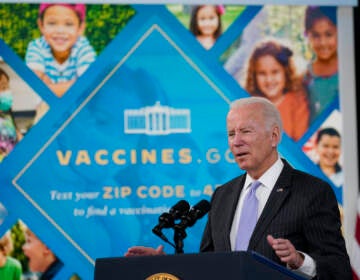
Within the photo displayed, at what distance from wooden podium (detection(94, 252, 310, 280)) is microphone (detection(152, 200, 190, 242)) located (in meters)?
0.27

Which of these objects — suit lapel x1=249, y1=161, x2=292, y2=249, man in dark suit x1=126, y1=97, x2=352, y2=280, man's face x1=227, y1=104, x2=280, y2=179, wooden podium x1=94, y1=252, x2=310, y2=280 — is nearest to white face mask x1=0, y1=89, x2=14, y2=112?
man in dark suit x1=126, y1=97, x2=352, y2=280

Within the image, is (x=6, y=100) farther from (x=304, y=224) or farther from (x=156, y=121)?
(x=304, y=224)

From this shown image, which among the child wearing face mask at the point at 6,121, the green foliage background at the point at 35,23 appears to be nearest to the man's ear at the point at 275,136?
the green foliage background at the point at 35,23

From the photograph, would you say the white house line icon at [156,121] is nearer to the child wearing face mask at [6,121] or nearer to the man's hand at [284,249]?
the child wearing face mask at [6,121]

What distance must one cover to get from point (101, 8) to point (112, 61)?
1.17 feet

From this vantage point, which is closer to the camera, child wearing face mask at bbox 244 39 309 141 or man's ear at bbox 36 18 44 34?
man's ear at bbox 36 18 44 34

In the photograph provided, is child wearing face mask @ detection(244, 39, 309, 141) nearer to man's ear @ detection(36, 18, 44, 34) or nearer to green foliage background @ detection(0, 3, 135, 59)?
green foliage background @ detection(0, 3, 135, 59)

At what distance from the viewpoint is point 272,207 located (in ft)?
10.5

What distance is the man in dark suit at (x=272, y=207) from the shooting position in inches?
121

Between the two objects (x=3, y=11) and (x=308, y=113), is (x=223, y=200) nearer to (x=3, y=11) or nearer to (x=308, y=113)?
(x=308, y=113)

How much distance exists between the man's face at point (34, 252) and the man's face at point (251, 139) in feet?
7.42

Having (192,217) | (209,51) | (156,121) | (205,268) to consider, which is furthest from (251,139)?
(209,51)

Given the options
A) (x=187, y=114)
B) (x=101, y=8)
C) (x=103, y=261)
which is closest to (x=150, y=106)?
(x=187, y=114)

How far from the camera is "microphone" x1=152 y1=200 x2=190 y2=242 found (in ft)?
9.32
